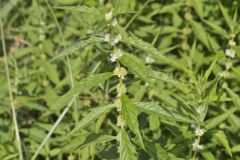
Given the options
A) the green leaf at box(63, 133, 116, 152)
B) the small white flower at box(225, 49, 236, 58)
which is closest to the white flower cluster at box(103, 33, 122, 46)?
the green leaf at box(63, 133, 116, 152)

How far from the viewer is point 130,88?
3346 millimetres

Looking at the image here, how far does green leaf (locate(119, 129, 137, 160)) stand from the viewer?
2104mm

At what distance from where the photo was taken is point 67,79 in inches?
132

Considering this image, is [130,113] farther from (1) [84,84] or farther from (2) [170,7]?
(2) [170,7]

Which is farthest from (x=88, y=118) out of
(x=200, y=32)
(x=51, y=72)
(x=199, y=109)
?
(x=200, y=32)

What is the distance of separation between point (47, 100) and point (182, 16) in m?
1.19

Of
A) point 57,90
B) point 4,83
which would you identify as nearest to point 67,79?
point 57,90

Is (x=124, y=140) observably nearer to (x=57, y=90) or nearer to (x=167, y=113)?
(x=167, y=113)

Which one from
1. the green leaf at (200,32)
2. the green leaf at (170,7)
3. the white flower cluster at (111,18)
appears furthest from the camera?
the green leaf at (170,7)

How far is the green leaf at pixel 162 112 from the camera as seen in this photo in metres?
2.17

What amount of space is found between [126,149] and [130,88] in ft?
4.04

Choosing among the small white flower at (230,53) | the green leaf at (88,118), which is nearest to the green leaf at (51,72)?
the small white flower at (230,53)

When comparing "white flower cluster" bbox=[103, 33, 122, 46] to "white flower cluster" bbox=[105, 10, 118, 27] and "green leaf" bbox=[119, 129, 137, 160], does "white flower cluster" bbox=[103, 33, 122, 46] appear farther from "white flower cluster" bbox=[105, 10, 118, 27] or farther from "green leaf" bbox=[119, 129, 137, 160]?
"green leaf" bbox=[119, 129, 137, 160]

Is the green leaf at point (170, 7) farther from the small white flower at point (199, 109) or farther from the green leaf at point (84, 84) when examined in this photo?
the green leaf at point (84, 84)
